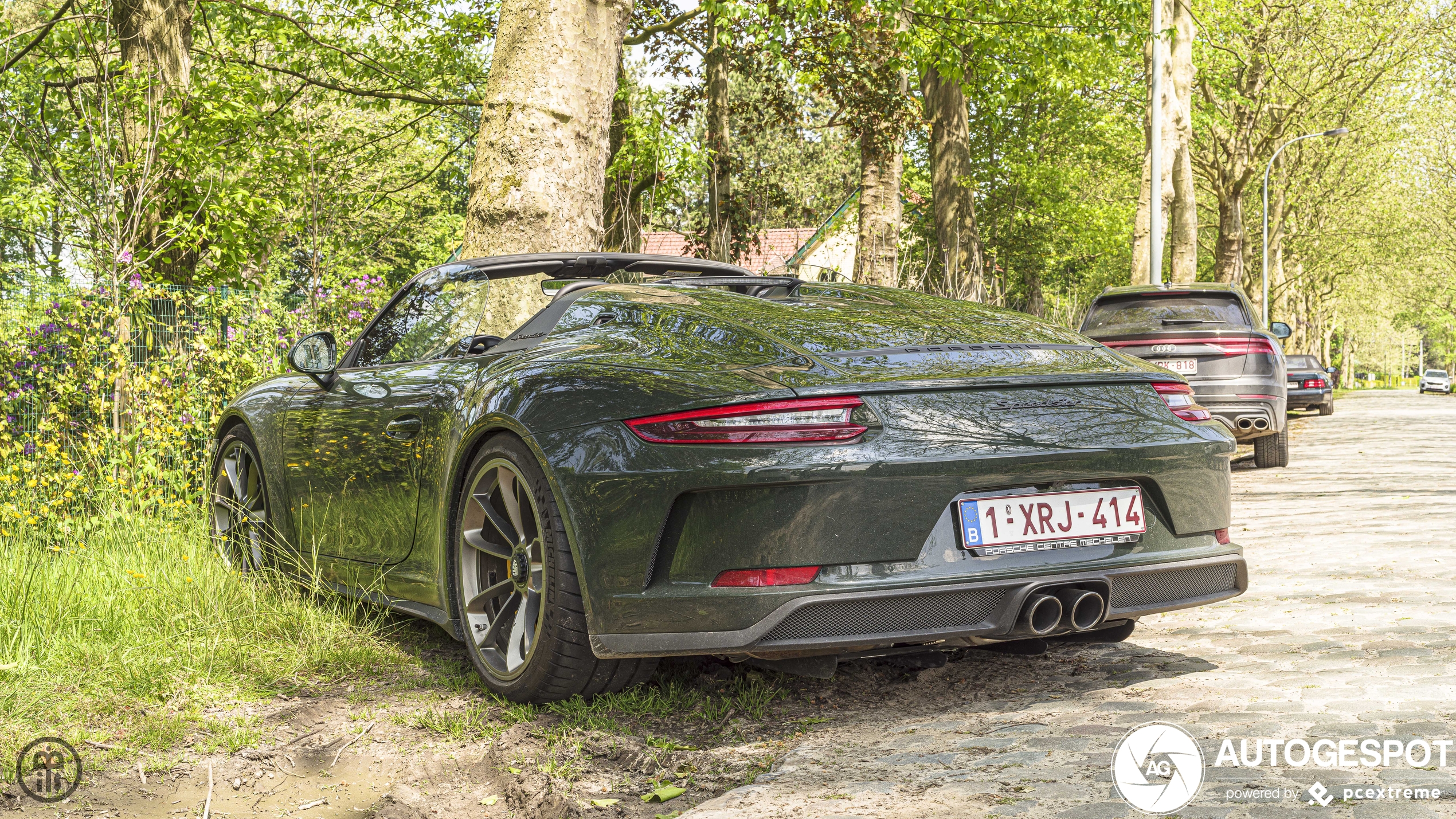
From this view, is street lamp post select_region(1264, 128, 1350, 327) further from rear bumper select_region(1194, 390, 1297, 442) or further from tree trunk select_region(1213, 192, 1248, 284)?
rear bumper select_region(1194, 390, 1297, 442)

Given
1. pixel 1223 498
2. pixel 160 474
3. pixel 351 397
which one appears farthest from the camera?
pixel 160 474

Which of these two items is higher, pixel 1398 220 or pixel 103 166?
pixel 1398 220

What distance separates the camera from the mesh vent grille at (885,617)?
301 centimetres

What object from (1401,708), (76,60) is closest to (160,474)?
(1401,708)

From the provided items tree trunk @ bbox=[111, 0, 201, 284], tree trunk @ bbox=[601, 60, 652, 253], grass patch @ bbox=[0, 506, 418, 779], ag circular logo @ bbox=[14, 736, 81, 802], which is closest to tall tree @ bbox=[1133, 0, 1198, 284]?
tree trunk @ bbox=[601, 60, 652, 253]

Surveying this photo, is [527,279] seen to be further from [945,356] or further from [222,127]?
[222,127]

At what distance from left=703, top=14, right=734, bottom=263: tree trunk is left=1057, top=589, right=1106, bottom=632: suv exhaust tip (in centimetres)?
1335

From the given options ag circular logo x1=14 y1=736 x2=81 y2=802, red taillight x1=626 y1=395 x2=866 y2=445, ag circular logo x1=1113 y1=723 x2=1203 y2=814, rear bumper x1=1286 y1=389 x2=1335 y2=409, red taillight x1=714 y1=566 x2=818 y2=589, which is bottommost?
ag circular logo x1=14 y1=736 x2=81 y2=802

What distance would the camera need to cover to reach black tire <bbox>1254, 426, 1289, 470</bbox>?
1213cm

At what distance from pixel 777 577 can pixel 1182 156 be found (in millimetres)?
20836

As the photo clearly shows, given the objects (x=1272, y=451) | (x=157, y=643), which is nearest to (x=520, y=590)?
(x=157, y=643)

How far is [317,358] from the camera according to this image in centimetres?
497

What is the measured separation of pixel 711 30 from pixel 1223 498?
1541 cm

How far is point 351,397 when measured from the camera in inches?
186
